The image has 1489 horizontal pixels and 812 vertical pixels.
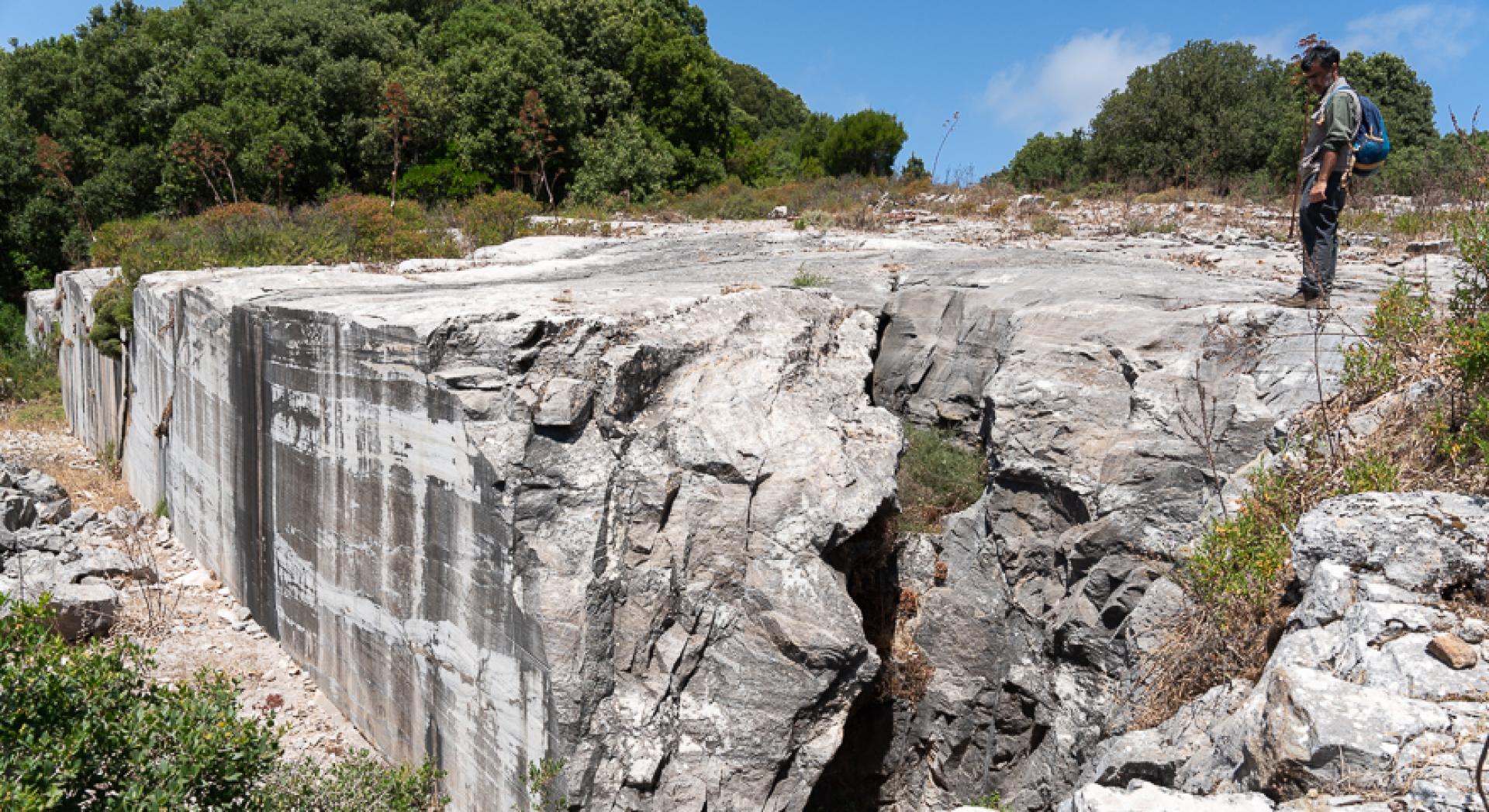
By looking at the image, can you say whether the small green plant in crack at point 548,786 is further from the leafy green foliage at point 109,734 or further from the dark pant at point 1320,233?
the dark pant at point 1320,233

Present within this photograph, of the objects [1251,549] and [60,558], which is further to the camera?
[60,558]

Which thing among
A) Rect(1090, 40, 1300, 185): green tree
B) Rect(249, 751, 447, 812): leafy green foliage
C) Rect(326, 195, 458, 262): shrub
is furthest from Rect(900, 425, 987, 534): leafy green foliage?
Rect(1090, 40, 1300, 185): green tree

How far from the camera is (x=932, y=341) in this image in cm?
745

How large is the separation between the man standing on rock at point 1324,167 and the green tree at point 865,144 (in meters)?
23.4

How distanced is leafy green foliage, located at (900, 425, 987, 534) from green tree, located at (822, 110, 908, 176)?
894 inches

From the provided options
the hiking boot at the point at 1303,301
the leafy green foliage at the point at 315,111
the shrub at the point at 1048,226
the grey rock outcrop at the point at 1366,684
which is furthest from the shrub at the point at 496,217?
the grey rock outcrop at the point at 1366,684

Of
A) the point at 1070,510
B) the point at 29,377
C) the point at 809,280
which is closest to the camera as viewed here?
the point at 1070,510

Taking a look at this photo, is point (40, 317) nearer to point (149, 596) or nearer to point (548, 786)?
point (149, 596)

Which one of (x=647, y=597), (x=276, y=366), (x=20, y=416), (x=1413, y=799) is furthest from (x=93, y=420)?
(x=1413, y=799)

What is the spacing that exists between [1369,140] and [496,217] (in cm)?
1082

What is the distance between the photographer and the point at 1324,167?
5406mm

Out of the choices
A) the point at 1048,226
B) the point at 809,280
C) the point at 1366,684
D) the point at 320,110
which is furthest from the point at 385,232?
the point at 1366,684

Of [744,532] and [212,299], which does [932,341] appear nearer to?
[744,532]

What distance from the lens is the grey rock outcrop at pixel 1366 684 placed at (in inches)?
110
